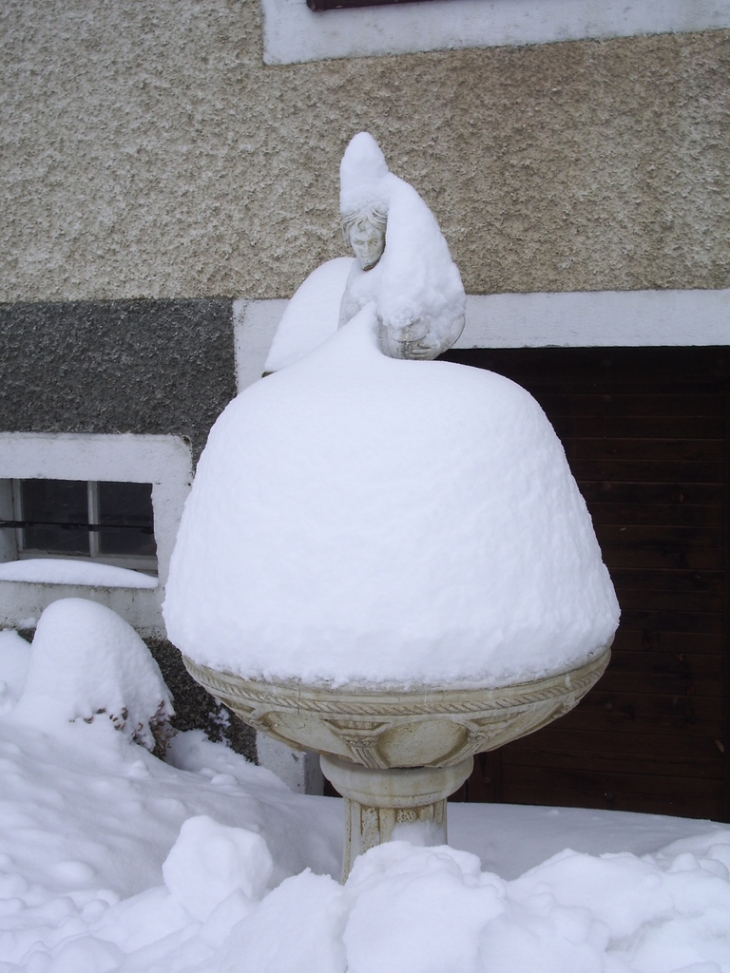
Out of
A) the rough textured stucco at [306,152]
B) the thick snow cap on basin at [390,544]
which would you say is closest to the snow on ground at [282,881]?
the thick snow cap on basin at [390,544]

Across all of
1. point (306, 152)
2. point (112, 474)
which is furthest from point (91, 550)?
point (306, 152)

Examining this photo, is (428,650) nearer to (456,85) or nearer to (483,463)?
(483,463)

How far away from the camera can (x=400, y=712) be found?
1.11m

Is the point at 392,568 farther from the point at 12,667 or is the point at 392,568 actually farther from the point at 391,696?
the point at 12,667

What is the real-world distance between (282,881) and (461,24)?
205 centimetres

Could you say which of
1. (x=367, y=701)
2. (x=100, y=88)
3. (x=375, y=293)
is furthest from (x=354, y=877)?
(x=100, y=88)

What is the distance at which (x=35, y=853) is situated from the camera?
1583mm

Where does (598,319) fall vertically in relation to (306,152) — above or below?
below

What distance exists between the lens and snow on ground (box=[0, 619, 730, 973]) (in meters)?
0.94

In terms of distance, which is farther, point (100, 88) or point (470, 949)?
point (100, 88)

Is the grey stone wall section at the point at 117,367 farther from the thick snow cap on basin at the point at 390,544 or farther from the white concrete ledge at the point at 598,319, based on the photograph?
the thick snow cap on basin at the point at 390,544

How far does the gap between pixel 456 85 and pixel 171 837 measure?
6.50 feet

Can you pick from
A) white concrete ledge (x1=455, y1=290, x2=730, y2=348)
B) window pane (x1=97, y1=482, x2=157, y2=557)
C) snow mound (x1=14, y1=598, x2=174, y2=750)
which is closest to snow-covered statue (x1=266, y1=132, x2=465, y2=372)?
white concrete ledge (x1=455, y1=290, x2=730, y2=348)

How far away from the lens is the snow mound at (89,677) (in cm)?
202
